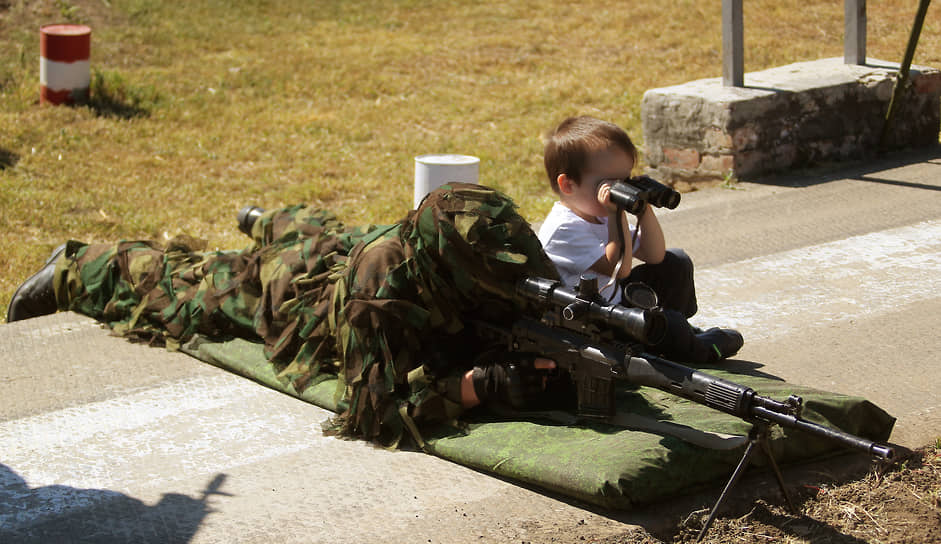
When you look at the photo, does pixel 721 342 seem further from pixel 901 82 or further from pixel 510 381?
pixel 901 82

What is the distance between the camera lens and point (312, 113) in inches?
396

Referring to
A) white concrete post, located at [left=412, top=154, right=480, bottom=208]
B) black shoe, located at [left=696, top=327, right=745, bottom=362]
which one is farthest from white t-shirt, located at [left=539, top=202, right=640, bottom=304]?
white concrete post, located at [left=412, top=154, right=480, bottom=208]

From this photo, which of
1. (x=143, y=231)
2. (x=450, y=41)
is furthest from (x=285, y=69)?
(x=143, y=231)

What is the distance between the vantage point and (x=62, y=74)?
953 centimetres

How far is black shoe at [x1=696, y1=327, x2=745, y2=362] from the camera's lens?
159 inches

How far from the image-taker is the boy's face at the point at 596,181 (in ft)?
12.0

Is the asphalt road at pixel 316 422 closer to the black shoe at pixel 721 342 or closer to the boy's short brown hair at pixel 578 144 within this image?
the black shoe at pixel 721 342

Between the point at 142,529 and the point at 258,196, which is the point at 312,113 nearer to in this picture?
the point at 258,196

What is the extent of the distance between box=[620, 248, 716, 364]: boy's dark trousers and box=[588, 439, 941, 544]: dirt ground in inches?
32.7

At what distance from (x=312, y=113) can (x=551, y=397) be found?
22.7 feet

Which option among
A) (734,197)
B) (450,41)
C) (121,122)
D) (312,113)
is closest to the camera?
(734,197)

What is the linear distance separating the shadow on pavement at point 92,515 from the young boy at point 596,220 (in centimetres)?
137

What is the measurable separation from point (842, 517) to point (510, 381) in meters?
1.03

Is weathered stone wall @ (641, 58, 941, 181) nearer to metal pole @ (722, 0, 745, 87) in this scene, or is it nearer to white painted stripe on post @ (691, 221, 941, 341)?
metal pole @ (722, 0, 745, 87)
